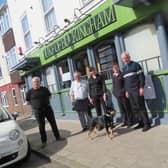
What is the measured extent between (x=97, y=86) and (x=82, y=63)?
3.34 m

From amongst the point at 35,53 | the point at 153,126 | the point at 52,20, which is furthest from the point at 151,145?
the point at 35,53

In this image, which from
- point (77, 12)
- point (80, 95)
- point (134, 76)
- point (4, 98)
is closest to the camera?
point (134, 76)

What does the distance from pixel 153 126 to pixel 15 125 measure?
3.42 m

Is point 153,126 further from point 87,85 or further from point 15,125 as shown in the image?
point 15,125

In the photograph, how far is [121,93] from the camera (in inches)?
320

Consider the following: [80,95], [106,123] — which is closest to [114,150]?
[106,123]

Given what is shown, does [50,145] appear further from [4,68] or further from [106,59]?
[4,68]

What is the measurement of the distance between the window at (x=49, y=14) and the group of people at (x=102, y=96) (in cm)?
509

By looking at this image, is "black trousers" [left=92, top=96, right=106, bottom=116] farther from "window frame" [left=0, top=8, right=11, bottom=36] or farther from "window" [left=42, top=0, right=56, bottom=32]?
"window frame" [left=0, top=8, right=11, bottom=36]

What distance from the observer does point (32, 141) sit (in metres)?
9.70

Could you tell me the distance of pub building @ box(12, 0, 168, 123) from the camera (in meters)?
7.51

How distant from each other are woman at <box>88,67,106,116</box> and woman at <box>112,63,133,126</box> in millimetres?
345

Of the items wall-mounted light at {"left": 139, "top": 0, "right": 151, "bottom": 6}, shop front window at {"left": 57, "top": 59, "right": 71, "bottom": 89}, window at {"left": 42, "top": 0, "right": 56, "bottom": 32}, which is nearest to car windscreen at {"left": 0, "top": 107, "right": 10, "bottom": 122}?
wall-mounted light at {"left": 139, "top": 0, "right": 151, "bottom": 6}

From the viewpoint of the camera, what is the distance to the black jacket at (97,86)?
835cm
